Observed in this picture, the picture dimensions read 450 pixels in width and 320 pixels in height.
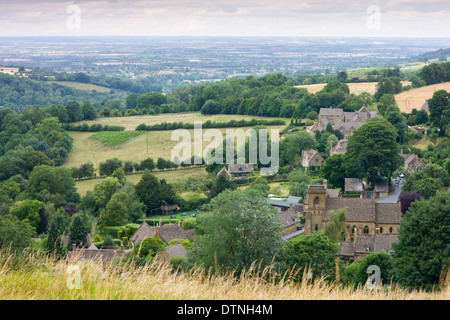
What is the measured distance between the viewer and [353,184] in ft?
170

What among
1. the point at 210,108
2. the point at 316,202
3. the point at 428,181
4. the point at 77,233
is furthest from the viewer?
the point at 210,108

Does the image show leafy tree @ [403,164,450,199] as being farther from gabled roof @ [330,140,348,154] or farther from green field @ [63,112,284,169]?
green field @ [63,112,284,169]

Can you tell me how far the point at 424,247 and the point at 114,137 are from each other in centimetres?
6398

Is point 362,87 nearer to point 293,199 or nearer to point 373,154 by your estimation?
point 373,154

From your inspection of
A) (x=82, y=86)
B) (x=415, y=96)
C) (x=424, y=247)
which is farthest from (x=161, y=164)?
(x=82, y=86)

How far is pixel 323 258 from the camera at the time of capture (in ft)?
82.0

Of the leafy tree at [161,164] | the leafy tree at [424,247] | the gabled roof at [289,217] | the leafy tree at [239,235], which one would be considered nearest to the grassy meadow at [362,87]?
the leafy tree at [161,164]

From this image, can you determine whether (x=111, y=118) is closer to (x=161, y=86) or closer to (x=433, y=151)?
(x=433, y=151)

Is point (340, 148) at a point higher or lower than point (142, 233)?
higher

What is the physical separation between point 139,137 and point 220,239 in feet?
204

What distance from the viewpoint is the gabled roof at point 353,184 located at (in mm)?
51562

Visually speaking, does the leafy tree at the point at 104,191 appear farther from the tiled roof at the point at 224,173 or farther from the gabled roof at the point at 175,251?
the gabled roof at the point at 175,251

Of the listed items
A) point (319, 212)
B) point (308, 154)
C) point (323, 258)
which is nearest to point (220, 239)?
point (323, 258)

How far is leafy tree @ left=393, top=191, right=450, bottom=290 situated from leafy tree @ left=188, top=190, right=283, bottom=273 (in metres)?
5.87
